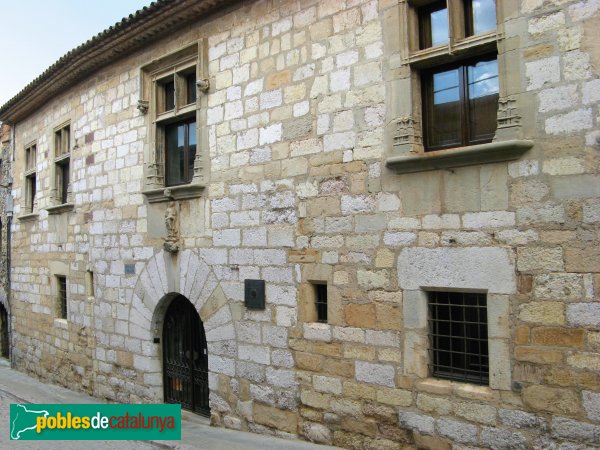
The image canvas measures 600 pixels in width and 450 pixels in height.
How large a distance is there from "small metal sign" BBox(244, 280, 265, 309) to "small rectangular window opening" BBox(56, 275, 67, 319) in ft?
18.3

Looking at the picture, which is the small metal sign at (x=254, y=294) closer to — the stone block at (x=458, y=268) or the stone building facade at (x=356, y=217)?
the stone building facade at (x=356, y=217)

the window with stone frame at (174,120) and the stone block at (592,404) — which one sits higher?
the window with stone frame at (174,120)

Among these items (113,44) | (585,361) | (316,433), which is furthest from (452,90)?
(113,44)

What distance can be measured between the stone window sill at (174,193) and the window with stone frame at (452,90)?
2.75m

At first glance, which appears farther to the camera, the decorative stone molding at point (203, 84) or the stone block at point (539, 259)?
the decorative stone molding at point (203, 84)

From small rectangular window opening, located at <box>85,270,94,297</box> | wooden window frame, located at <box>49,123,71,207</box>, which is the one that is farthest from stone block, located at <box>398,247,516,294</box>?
wooden window frame, located at <box>49,123,71,207</box>

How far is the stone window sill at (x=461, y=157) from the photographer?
3.95 metres

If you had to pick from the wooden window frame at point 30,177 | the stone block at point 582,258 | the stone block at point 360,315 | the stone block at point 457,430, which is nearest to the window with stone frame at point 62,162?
the wooden window frame at point 30,177

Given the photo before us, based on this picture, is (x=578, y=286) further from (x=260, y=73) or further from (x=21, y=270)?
(x=21, y=270)

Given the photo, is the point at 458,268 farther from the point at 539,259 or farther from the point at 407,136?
the point at 407,136

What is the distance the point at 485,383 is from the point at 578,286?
3.58ft

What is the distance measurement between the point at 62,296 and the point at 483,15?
873 centimetres

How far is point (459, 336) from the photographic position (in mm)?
4395

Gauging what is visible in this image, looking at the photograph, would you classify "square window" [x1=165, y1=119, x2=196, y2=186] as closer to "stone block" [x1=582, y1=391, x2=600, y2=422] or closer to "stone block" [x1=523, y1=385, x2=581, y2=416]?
"stone block" [x1=523, y1=385, x2=581, y2=416]
